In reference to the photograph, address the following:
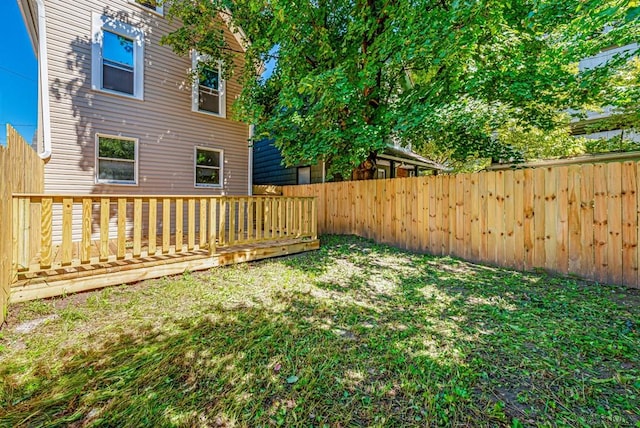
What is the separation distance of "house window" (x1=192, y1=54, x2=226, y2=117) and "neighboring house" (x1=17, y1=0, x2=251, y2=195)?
3 cm

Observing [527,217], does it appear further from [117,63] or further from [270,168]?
[270,168]

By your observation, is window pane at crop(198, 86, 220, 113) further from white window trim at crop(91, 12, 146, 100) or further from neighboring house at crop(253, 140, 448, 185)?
neighboring house at crop(253, 140, 448, 185)

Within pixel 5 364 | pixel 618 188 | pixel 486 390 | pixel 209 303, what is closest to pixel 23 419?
pixel 5 364

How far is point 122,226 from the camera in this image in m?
3.98

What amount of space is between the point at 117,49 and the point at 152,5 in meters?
1.65

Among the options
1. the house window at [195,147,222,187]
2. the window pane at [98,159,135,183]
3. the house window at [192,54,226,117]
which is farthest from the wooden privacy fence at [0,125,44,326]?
the house window at [192,54,226,117]

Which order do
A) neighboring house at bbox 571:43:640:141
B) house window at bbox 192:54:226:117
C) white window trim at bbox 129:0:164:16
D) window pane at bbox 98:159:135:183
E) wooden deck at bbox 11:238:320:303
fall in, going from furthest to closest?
neighboring house at bbox 571:43:640:141 → house window at bbox 192:54:226:117 → white window trim at bbox 129:0:164:16 → window pane at bbox 98:159:135:183 → wooden deck at bbox 11:238:320:303

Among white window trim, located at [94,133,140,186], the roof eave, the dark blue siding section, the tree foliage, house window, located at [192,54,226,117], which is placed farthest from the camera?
the dark blue siding section

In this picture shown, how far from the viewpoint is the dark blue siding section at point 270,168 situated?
39.0 ft

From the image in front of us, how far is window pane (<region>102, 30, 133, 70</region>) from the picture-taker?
683 cm

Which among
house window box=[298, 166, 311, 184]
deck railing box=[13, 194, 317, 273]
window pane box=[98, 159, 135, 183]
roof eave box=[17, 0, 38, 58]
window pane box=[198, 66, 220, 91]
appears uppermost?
roof eave box=[17, 0, 38, 58]

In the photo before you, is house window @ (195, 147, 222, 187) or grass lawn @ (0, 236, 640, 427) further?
house window @ (195, 147, 222, 187)

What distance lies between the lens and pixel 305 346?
2.49 m

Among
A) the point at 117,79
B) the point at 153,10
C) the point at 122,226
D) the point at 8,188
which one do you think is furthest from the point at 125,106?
the point at 8,188
